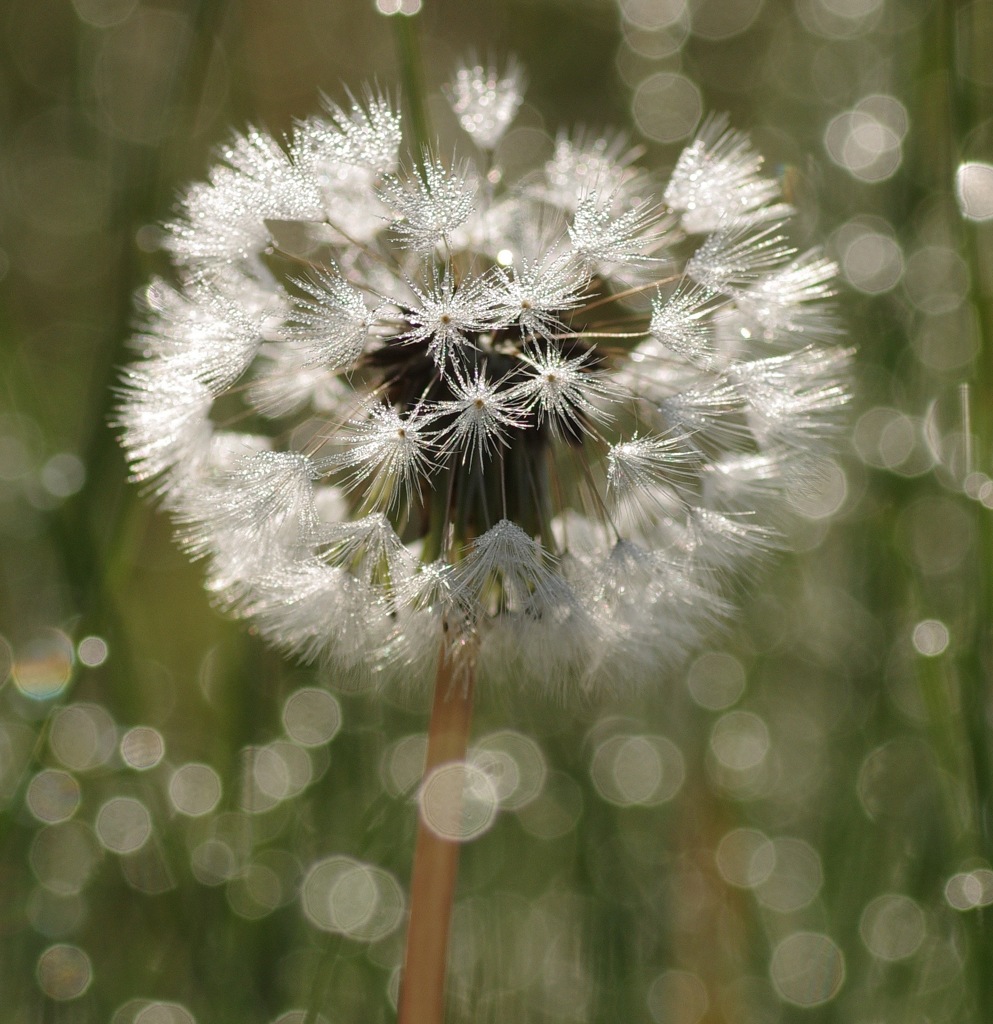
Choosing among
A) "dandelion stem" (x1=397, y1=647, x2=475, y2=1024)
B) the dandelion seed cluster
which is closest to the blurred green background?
the dandelion seed cluster

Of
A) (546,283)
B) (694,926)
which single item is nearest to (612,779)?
(694,926)

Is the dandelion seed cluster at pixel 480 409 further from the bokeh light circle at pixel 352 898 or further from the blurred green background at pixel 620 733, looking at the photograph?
the bokeh light circle at pixel 352 898

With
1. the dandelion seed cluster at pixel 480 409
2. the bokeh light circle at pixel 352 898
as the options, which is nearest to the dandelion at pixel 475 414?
the dandelion seed cluster at pixel 480 409

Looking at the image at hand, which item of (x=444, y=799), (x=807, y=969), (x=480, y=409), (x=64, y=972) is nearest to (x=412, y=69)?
(x=480, y=409)

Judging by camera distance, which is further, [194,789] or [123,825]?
[194,789]

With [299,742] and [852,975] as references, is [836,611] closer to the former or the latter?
[852,975]

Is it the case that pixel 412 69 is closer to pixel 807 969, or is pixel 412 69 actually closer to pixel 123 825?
pixel 123 825
